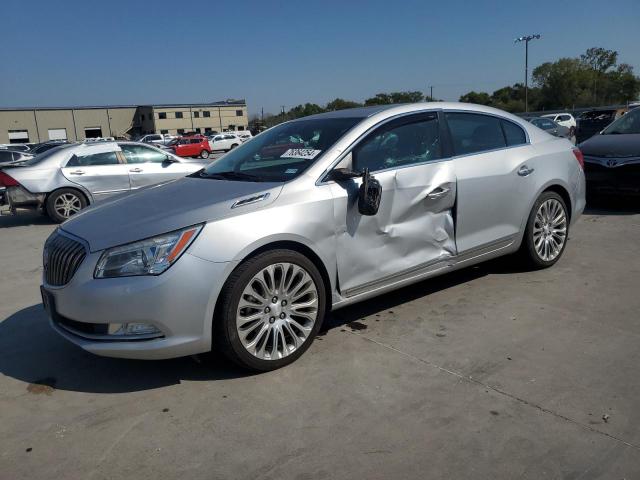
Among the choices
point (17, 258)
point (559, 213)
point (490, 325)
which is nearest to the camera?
point (490, 325)

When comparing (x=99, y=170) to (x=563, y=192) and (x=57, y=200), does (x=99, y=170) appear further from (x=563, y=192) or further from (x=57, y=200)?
(x=563, y=192)

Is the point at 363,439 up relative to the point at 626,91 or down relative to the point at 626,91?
down

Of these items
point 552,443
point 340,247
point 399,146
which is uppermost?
point 399,146

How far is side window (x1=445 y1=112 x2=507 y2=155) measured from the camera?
4.46m

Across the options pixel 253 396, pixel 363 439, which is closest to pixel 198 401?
pixel 253 396

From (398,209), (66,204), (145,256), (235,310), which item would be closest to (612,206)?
(398,209)

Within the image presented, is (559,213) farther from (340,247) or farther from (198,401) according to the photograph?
(198,401)

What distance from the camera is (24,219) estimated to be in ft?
34.6

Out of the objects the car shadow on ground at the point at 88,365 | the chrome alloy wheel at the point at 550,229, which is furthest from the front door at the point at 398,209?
the chrome alloy wheel at the point at 550,229

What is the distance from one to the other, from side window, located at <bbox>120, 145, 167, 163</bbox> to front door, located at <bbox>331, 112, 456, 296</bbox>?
7.07 metres

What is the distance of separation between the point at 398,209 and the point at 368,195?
371mm

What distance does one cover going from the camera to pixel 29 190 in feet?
30.7

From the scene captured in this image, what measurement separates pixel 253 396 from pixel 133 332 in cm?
77

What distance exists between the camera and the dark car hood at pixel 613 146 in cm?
777
